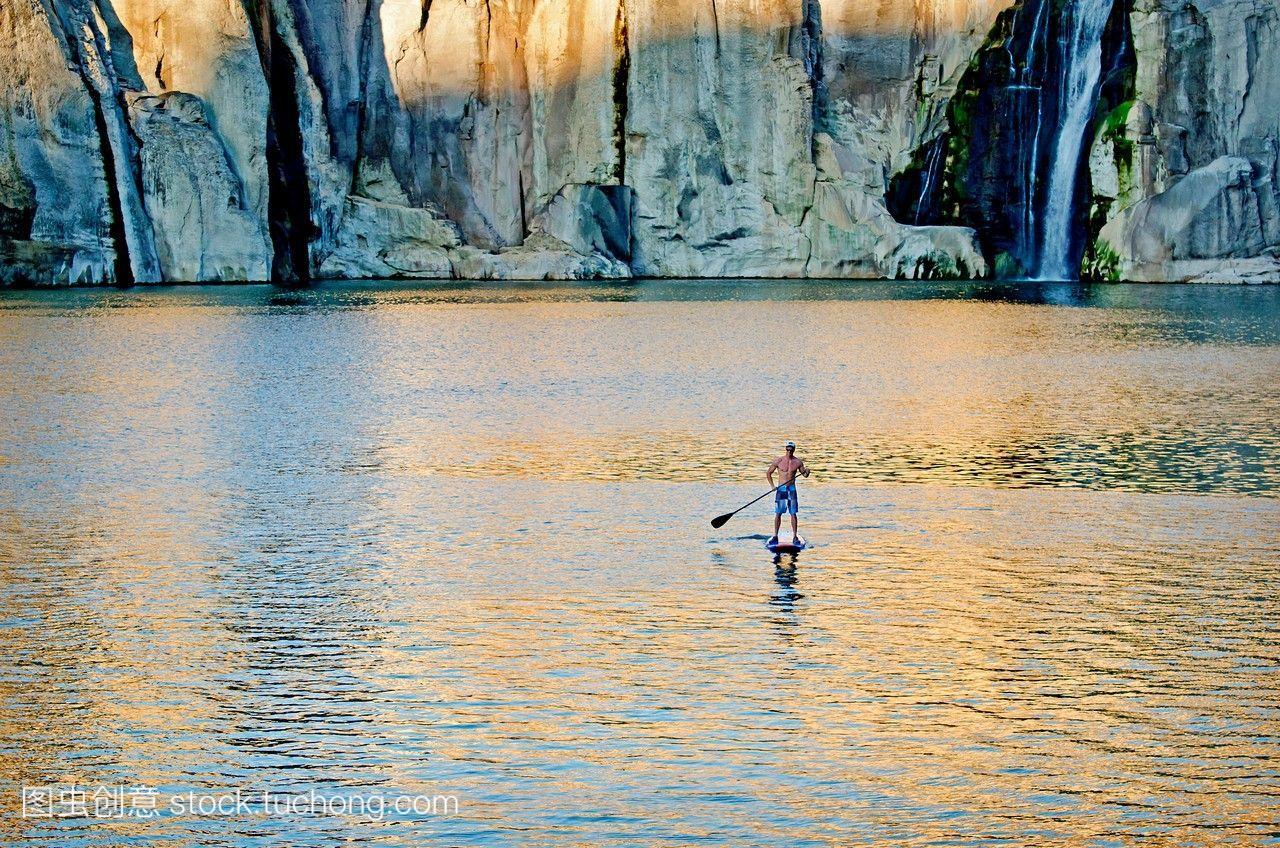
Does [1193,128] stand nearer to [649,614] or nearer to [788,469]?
[788,469]

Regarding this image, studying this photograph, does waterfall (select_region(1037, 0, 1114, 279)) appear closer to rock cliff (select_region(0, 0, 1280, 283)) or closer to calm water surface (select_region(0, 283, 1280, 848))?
rock cliff (select_region(0, 0, 1280, 283))

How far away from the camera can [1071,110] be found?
74.9 m

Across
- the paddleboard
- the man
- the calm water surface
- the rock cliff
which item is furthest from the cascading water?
the paddleboard

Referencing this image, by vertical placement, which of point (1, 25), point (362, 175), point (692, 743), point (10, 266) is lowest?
point (692, 743)

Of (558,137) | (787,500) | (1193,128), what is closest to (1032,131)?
(1193,128)

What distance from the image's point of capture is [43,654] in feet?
39.9

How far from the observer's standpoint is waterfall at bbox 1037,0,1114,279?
2923 inches

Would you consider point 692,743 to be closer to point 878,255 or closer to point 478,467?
point 478,467

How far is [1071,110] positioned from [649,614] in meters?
66.9

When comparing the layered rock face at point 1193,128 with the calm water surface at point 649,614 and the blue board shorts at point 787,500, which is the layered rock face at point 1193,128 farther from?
the blue board shorts at point 787,500

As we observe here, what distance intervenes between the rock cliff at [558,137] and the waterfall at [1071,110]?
3.95 feet

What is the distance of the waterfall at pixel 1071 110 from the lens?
74250 millimetres

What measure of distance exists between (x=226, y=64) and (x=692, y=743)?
2811 inches

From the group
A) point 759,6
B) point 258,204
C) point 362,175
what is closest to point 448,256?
point 362,175
